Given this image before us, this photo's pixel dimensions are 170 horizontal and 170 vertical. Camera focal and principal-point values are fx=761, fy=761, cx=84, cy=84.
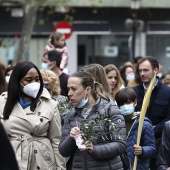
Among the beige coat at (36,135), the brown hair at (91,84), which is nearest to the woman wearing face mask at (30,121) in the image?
the beige coat at (36,135)

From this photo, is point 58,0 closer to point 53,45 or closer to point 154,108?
point 53,45

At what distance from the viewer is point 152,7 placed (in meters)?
33.3

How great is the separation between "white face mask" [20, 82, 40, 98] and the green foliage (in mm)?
882

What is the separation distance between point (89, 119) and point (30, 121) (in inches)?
32.3

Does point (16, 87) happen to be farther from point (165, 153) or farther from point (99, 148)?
point (165, 153)

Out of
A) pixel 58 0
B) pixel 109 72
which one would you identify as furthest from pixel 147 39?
pixel 109 72

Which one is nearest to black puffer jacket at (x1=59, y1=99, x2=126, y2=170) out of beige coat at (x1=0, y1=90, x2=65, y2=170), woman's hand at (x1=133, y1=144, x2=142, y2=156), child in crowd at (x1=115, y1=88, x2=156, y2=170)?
beige coat at (x1=0, y1=90, x2=65, y2=170)

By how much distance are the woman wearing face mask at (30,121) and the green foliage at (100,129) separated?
2.74 ft

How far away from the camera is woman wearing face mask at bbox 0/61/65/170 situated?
A: 7578 millimetres

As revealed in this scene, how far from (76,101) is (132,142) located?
159 centimetres

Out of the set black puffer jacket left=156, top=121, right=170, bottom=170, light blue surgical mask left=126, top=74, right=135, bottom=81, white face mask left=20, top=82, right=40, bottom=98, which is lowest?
black puffer jacket left=156, top=121, right=170, bottom=170

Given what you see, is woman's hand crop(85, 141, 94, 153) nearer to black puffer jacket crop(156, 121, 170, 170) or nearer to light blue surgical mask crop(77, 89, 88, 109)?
light blue surgical mask crop(77, 89, 88, 109)

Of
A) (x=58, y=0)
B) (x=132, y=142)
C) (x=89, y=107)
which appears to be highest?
(x=58, y=0)

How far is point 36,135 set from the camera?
7680mm
